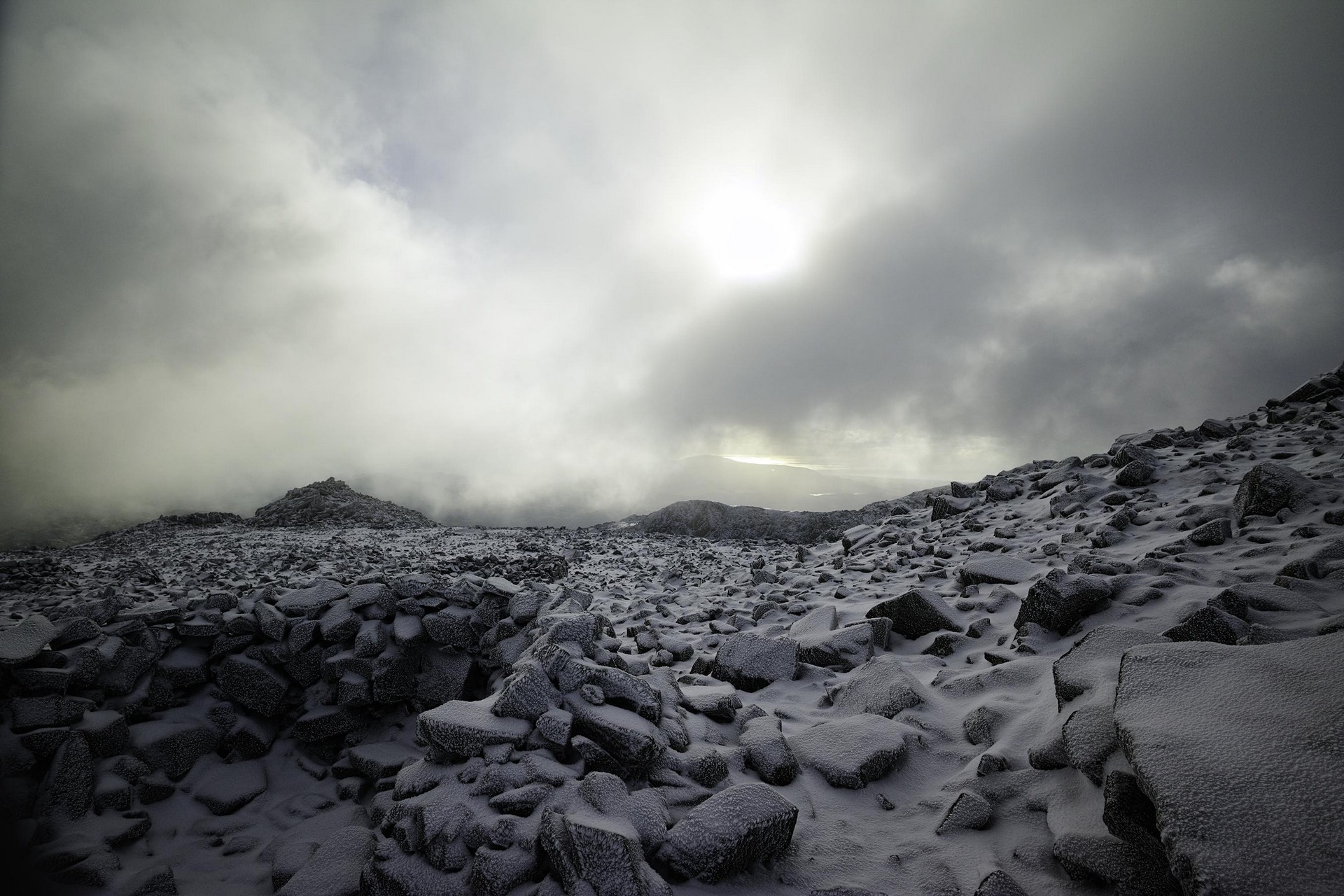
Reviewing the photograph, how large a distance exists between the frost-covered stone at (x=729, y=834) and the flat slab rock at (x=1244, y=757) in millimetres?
1562

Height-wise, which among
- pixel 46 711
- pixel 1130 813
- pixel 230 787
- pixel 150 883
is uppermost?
pixel 1130 813

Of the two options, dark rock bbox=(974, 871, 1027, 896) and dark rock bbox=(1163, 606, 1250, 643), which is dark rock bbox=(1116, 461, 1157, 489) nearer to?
dark rock bbox=(1163, 606, 1250, 643)

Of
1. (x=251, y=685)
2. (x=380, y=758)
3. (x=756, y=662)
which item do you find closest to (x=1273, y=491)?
(x=756, y=662)

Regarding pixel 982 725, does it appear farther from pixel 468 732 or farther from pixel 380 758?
pixel 380 758

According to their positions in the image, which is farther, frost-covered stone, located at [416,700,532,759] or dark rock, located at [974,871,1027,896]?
frost-covered stone, located at [416,700,532,759]

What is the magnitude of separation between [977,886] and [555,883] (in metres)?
1.93

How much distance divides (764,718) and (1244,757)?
2.65 meters

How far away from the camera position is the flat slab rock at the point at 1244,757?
1585 mm

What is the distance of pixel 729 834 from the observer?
242 centimetres

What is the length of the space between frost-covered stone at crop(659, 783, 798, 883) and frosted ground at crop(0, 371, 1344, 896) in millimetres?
14

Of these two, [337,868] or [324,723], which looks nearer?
[337,868]

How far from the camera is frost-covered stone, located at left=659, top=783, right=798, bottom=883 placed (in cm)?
238

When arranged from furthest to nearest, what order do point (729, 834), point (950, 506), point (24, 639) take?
point (950, 506) → point (24, 639) → point (729, 834)

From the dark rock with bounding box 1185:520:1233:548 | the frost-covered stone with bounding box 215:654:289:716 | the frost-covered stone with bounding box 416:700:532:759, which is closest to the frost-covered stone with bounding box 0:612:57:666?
the frost-covered stone with bounding box 215:654:289:716
